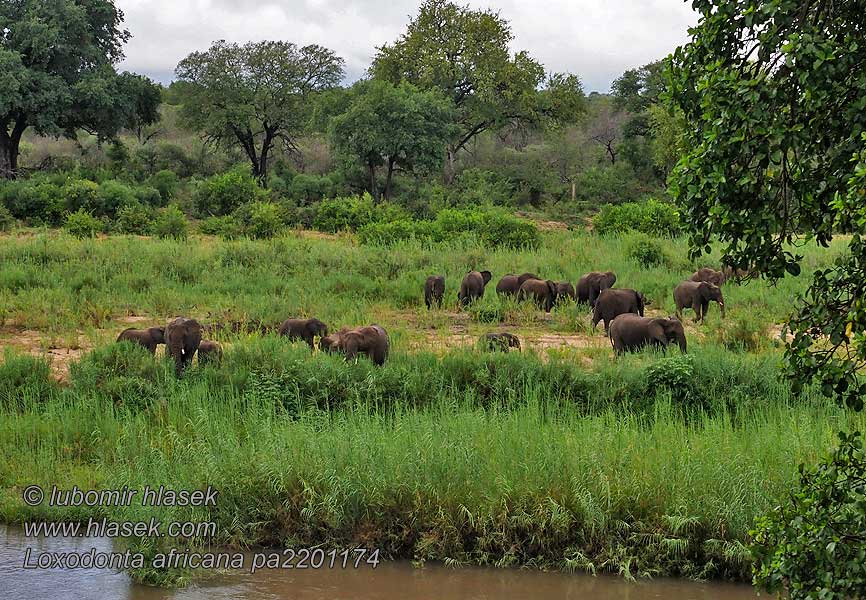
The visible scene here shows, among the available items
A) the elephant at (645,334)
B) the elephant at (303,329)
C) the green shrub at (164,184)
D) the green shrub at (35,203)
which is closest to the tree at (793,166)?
the elephant at (645,334)

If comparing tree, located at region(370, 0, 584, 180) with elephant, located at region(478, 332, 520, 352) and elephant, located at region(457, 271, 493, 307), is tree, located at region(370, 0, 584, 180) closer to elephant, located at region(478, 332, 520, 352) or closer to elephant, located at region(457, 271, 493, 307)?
elephant, located at region(457, 271, 493, 307)

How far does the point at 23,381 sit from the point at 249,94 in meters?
27.5

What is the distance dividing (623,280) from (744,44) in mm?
14262

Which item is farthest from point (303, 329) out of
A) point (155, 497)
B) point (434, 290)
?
point (155, 497)

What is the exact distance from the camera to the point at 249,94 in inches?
1448

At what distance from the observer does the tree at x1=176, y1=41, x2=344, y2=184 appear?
36562 millimetres

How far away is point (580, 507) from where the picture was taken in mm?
6953

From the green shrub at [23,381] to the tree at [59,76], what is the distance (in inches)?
756

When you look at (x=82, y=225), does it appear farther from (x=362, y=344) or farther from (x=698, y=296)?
(x=698, y=296)

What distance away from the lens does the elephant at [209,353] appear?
11008 mm

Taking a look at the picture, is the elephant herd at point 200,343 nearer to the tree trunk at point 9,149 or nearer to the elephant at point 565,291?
the elephant at point 565,291

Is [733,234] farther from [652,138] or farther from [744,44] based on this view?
[652,138]

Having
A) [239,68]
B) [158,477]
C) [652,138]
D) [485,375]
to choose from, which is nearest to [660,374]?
[485,375]

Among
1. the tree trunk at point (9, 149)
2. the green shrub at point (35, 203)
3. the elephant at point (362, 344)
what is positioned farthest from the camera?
the tree trunk at point (9, 149)
